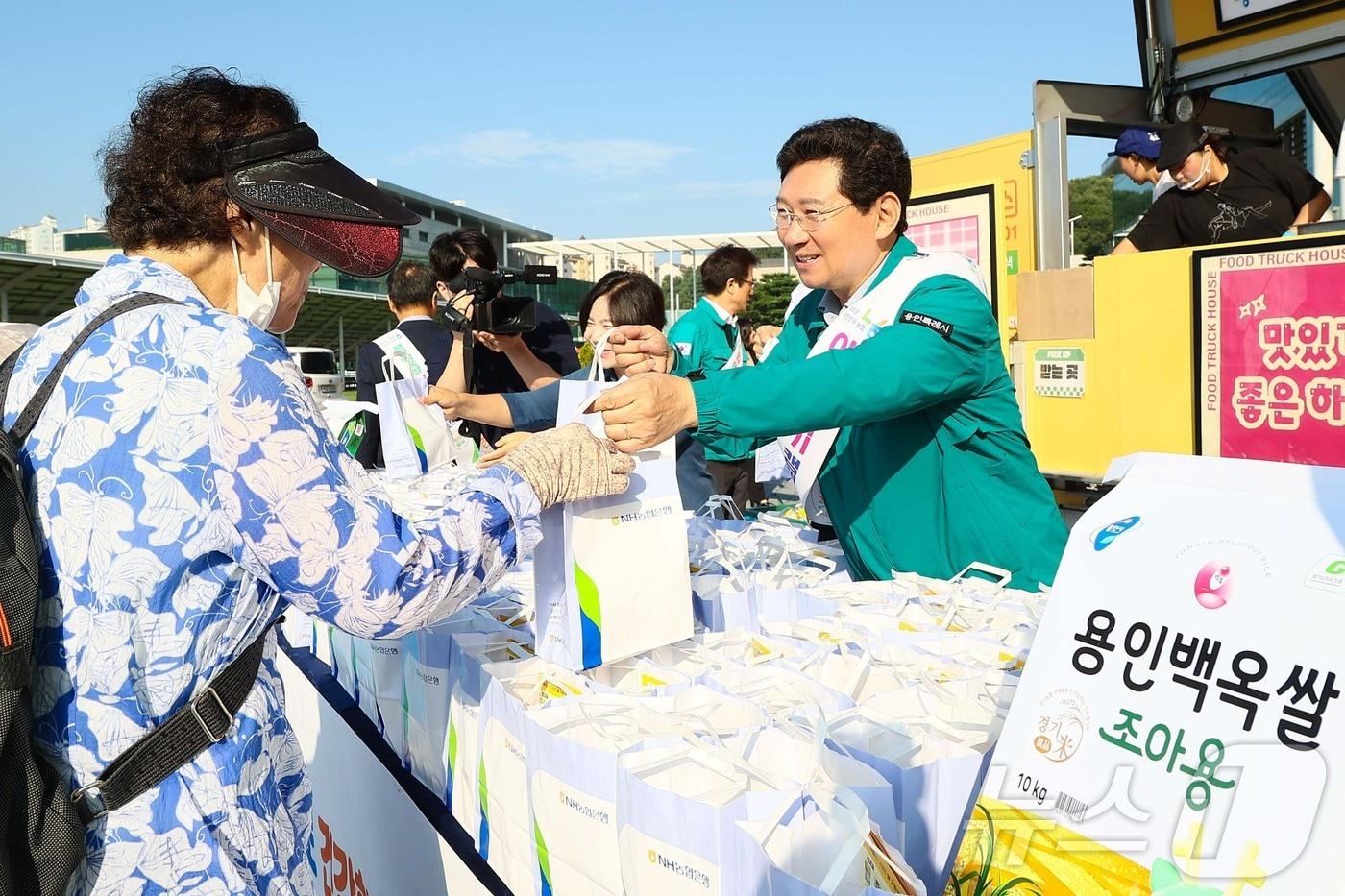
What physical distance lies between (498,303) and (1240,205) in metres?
3.46

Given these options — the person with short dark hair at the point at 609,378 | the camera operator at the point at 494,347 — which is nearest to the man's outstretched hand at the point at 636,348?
the person with short dark hair at the point at 609,378

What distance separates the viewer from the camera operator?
13.4 ft

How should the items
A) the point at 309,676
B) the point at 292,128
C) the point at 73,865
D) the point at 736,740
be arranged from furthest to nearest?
1. the point at 309,676
2. the point at 292,128
3. the point at 736,740
4. the point at 73,865

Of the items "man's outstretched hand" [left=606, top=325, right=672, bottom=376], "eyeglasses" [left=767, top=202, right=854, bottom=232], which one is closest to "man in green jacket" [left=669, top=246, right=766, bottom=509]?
"eyeglasses" [left=767, top=202, right=854, bottom=232]

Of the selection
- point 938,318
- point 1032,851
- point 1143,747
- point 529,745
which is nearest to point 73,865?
point 529,745

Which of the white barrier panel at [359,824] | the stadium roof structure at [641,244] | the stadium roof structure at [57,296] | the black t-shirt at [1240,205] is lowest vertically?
the white barrier panel at [359,824]

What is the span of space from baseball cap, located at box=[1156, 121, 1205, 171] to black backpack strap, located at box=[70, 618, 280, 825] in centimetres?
484

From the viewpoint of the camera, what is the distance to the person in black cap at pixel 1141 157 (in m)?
5.08

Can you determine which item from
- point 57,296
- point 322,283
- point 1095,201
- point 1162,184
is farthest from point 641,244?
point 1162,184

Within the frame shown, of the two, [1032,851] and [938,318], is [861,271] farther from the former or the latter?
[1032,851]

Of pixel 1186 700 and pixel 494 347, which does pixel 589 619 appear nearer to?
pixel 1186 700

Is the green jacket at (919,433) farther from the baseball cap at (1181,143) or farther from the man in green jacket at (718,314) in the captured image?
the baseball cap at (1181,143)

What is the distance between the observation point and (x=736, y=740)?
4.28 ft

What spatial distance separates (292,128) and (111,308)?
36cm
